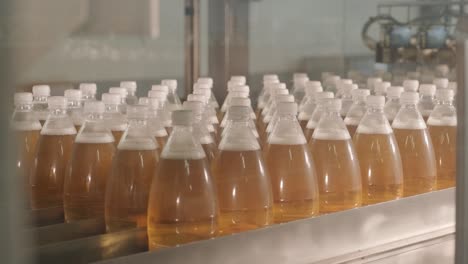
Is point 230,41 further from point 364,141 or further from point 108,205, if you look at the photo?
point 108,205

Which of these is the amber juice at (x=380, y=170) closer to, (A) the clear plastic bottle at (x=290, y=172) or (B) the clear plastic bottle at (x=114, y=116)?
(A) the clear plastic bottle at (x=290, y=172)

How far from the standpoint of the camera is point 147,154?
3.55ft

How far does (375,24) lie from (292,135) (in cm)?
125

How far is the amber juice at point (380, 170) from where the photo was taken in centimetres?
129

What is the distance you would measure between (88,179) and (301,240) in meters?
0.33

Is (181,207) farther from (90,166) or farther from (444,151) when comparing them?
(444,151)

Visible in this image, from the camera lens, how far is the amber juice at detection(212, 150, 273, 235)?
1.07m

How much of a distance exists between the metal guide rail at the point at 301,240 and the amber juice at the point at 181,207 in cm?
3

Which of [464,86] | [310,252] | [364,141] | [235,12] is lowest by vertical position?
[310,252]

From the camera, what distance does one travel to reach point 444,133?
1476mm

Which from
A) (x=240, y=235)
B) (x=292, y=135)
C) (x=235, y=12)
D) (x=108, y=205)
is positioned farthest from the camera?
(x=235, y=12)

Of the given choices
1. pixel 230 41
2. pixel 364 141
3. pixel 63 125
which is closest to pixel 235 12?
pixel 230 41

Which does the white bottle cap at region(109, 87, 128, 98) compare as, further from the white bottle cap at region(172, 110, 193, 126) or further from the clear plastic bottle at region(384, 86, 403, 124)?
the clear plastic bottle at region(384, 86, 403, 124)

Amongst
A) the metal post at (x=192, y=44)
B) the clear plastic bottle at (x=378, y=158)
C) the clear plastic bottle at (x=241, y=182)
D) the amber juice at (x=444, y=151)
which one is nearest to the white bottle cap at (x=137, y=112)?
the clear plastic bottle at (x=241, y=182)
